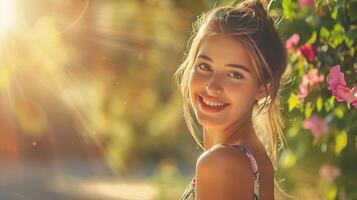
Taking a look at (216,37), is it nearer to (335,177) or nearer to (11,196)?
(335,177)

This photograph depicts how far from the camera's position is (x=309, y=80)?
3.20 meters

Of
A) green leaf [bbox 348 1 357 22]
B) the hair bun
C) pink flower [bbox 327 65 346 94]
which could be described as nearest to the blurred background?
green leaf [bbox 348 1 357 22]

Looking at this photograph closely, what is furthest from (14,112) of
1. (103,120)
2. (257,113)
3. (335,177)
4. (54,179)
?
(257,113)

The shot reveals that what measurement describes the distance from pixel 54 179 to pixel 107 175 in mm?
565

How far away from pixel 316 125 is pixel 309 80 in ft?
0.94

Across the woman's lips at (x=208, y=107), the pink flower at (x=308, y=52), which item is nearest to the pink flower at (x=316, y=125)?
the pink flower at (x=308, y=52)

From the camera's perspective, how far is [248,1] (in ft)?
6.31

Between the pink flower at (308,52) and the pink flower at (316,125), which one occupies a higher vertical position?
the pink flower at (308,52)

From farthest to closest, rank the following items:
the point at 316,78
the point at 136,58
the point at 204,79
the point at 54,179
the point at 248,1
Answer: the point at 54,179 → the point at 136,58 → the point at 316,78 → the point at 248,1 → the point at 204,79

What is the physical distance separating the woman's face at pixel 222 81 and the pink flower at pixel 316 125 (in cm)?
163

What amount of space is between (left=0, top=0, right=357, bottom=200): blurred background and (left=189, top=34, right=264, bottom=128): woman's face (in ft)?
13.2

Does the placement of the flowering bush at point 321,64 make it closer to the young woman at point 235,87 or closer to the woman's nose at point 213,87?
the young woman at point 235,87

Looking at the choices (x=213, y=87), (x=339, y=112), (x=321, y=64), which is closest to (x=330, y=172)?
(x=339, y=112)

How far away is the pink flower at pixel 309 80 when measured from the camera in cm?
319
